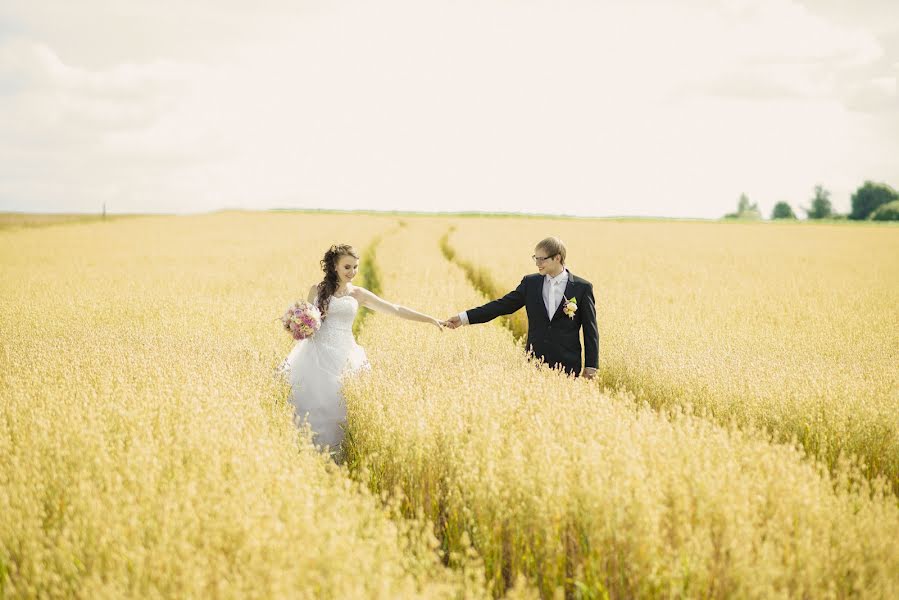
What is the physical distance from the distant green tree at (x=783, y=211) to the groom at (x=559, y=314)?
443 ft

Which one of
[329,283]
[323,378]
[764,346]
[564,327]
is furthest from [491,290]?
[323,378]

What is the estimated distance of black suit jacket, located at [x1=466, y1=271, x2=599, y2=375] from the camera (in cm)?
637

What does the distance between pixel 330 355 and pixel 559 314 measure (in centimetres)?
261

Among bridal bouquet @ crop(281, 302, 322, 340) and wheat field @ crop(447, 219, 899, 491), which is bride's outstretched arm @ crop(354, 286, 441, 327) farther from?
wheat field @ crop(447, 219, 899, 491)

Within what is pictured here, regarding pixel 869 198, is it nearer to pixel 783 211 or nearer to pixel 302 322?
pixel 783 211

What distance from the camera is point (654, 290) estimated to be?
14.4 metres

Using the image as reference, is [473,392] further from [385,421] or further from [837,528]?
[837,528]

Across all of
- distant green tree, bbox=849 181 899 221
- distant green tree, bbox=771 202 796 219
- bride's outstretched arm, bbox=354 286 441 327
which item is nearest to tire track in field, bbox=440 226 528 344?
bride's outstretched arm, bbox=354 286 441 327

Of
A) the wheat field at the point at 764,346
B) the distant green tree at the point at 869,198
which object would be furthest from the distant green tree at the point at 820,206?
the wheat field at the point at 764,346

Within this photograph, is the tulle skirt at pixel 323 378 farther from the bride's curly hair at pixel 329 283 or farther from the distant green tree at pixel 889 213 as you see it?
the distant green tree at pixel 889 213

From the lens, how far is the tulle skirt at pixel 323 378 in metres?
6.12

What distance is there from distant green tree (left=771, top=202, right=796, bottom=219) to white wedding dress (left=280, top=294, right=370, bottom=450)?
447 feet

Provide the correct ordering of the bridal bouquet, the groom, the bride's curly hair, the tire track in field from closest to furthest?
the groom, the bridal bouquet, the bride's curly hair, the tire track in field

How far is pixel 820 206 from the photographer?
11469 centimetres
